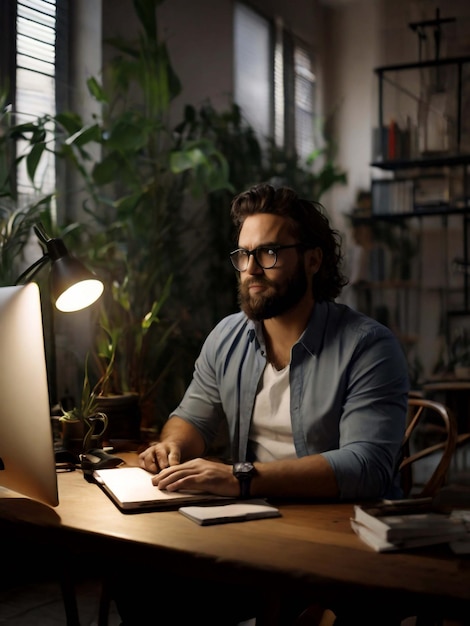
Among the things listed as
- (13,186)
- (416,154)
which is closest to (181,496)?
(13,186)

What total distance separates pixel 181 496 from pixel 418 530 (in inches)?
17.9

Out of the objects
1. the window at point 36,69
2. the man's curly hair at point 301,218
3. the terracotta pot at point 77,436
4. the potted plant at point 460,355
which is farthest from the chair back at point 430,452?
the potted plant at point 460,355

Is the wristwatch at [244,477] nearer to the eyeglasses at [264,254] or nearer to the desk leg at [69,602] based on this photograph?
the eyeglasses at [264,254]

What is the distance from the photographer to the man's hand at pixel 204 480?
1.42 metres

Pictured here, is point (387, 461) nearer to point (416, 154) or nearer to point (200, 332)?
point (200, 332)

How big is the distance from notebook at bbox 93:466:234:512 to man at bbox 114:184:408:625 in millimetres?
22

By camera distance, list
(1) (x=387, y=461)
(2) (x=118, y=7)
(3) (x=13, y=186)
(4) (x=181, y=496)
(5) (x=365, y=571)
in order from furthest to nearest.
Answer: (2) (x=118, y=7) < (3) (x=13, y=186) < (1) (x=387, y=461) < (4) (x=181, y=496) < (5) (x=365, y=571)

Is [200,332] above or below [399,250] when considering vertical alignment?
below

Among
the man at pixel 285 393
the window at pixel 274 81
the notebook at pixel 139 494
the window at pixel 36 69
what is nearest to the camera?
the notebook at pixel 139 494

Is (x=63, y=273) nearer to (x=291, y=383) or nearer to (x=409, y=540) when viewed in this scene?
(x=291, y=383)

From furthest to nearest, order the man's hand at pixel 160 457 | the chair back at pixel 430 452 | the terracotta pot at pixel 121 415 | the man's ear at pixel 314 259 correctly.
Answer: the terracotta pot at pixel 121 415, the man's ear at pixel 314 259, the chair back at pixel 430 452, the man's hand at pixel 160 457

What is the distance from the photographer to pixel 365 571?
3.47 ft

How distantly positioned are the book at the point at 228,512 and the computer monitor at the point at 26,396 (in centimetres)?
24

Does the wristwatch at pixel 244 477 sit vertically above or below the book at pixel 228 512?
above
